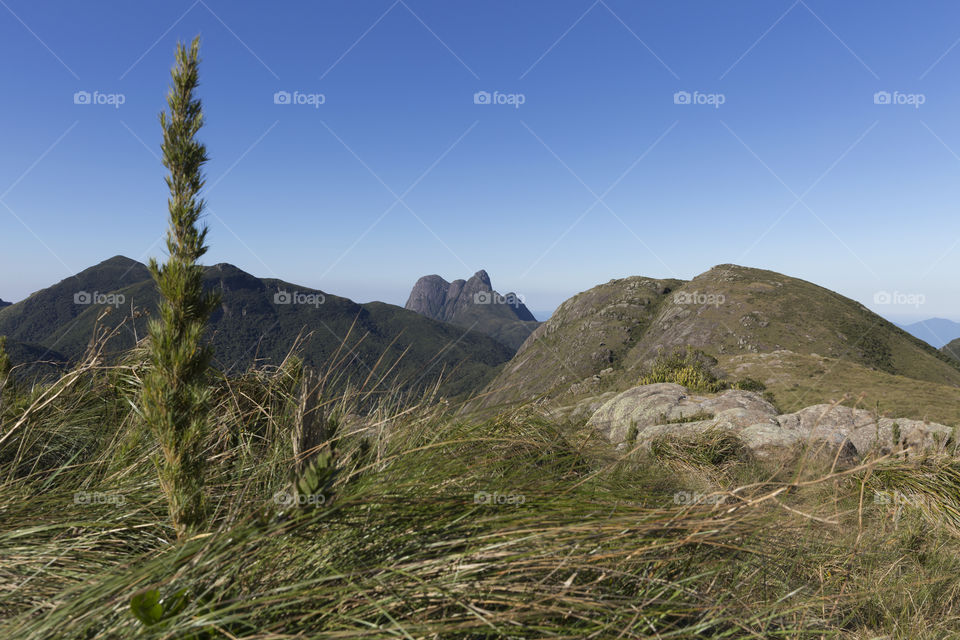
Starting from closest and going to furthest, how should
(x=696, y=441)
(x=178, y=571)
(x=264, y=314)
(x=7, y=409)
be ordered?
(x=178, y=571) → (x=7, y=409) → (x=696, y=441) → (x=264, y=314)

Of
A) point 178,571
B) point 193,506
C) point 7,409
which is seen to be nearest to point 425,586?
point 178,571

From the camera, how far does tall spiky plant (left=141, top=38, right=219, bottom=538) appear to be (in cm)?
202

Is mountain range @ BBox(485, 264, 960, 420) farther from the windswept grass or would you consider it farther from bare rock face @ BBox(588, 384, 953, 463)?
the windswept grass

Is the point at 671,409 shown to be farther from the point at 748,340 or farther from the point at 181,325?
the point at 748,340

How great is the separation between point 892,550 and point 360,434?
539 centimetres

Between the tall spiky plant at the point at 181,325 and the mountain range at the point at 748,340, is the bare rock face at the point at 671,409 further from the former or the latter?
the mountain range at the point at 748,340

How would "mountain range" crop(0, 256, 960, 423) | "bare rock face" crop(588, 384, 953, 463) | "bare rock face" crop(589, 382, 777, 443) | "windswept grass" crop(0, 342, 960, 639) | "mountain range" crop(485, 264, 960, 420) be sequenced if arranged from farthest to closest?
"mountain range" crop(485, 264, 960, 420)
"mountain range" crop(0, 256, 960, 423)
"bare rock face" crop(589, 382, 777, 443)
"bare rock face" crop(588, 384, 953, 463)
"windswept grass" crop(0, 342, 960, 639)

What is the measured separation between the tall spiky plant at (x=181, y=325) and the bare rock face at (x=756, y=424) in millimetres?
5707

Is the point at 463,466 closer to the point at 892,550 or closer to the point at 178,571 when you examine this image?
the point at 178,571

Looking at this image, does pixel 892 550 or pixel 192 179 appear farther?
pixel 892 550

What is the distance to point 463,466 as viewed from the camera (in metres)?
3.26

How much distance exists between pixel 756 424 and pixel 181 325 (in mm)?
13327

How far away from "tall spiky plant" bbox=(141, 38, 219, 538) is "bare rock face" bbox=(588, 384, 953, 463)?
5.71 meters

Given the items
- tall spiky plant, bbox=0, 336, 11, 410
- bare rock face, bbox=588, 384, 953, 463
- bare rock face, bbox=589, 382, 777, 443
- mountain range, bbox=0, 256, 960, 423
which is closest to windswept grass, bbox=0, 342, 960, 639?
tall spiky plant, bbox=0, 336, 11, 410
